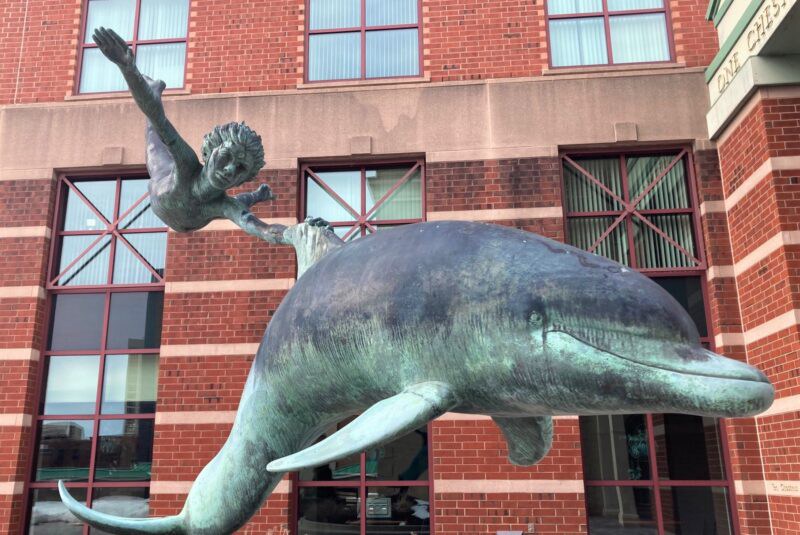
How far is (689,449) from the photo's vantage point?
882cm

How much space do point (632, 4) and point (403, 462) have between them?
8.05 metres

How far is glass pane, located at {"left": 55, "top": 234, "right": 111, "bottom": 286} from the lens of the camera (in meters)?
10.2

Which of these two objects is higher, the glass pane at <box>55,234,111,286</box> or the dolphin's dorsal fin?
the glass pane at <box>55,234,111,286</box>

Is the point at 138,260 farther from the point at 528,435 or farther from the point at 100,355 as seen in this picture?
the point at 528,435

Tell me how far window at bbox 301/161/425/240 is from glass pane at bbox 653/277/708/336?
12.3 feet

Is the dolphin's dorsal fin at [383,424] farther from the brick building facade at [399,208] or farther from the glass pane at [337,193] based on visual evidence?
the glass pane at [337,193]

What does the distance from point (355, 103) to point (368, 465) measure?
539cm

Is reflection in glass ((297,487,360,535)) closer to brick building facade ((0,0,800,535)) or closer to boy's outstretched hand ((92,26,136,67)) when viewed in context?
brick building facade ((0,0,800,535))

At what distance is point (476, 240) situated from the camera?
220cm

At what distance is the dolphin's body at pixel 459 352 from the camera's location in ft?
6.06

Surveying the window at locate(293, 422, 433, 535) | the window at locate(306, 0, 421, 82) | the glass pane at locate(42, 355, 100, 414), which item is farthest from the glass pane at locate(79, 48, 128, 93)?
the window at locate(293, 422, 433, 535)

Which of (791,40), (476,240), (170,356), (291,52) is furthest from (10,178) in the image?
(791,40)

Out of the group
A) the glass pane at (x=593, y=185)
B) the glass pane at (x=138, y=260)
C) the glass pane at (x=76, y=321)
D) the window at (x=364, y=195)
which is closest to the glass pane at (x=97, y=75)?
the glass pane at (x=138, y=260)

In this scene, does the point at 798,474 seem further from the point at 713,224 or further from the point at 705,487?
the point at 713,224
